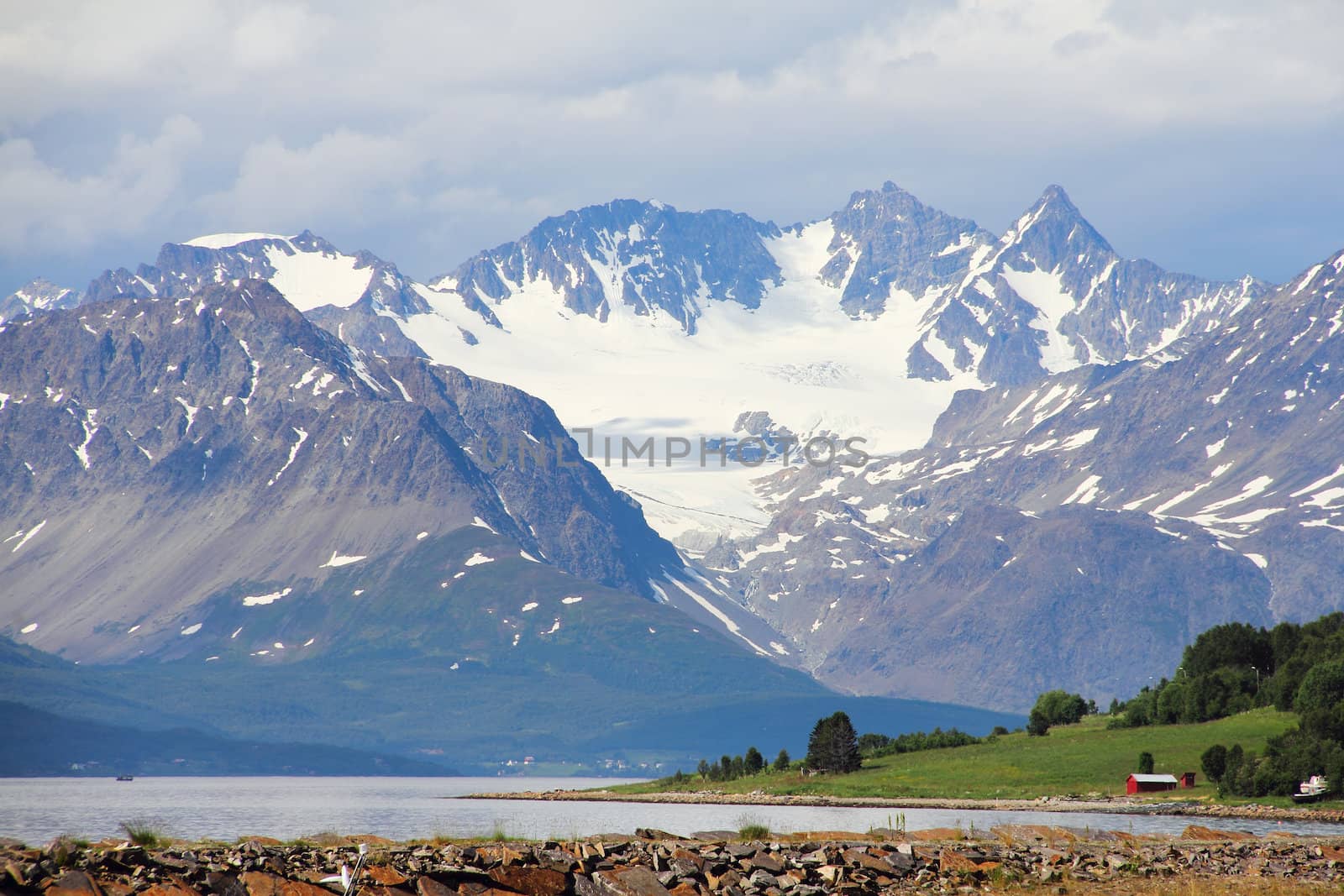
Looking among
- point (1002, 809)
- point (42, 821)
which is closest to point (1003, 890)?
point (1002, 809)

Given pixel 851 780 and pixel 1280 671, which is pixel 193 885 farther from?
pixel 1280 671

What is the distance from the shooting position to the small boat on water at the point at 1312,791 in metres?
140

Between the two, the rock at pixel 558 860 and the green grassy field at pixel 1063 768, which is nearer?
the rock at pixel 558 860

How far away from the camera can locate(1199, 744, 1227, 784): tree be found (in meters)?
158

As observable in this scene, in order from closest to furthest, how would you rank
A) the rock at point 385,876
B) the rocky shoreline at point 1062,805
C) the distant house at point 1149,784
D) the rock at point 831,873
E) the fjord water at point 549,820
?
the rock at point 385,876, the rock at point 831,873, the fjord water at point 549,820, the rocky shoreline at point 1062,805, the distant house at point 1149,784

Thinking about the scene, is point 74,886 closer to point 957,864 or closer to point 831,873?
point 831,873

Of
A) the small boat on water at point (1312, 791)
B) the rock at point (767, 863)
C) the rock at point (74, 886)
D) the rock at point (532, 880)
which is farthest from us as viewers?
the small boat on water at point (1312, 791)

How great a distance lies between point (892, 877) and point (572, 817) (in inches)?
4054

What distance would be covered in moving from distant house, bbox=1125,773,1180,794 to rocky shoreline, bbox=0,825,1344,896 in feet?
275

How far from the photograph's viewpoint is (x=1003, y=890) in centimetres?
5428

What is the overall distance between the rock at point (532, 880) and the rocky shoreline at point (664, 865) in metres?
0.03

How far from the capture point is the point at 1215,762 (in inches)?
6240

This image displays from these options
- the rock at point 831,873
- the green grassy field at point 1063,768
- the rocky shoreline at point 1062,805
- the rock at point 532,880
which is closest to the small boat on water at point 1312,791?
the rocky shoreline at point 1062,805

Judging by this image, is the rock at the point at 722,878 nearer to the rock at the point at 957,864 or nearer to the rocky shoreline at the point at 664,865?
the rocky shoreline at the point at 664,865
